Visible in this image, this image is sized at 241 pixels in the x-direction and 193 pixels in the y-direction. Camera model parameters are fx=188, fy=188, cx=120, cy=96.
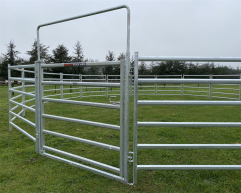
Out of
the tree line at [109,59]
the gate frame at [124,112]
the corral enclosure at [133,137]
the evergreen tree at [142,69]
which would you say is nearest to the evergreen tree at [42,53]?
the tree line at [109,59]

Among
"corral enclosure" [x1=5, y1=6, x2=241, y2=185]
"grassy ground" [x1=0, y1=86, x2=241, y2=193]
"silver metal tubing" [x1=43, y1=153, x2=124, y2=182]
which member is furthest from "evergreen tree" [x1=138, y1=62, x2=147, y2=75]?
"silver metal tubing" [x1=43, y1=153, x2=124, y2=182]

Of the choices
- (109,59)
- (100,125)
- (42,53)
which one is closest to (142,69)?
(109,59)

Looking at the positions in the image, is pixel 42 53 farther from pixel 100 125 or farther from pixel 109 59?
pixel 100 125

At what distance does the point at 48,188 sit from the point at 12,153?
127cm

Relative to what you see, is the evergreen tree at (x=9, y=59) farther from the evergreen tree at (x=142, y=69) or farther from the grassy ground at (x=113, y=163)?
the grassy ground at (x=113, y=163)

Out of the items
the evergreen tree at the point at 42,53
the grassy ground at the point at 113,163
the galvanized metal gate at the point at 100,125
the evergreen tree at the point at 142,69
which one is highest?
the evergreen tree at the point at 42,53

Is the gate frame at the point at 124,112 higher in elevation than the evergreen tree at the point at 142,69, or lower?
lower

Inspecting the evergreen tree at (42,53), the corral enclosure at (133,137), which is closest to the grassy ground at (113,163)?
the corral enclosure at (133,137)

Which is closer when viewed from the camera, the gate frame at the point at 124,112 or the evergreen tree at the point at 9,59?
the gate frame at the point at 124,112

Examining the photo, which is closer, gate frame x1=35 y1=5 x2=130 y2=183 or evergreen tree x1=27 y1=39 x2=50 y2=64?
gate frame x1=35 y1=5 x2=130 y2=183

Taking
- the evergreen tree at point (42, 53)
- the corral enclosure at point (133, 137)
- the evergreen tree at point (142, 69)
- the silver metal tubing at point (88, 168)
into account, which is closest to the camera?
the corral enclosure at point (133, 137)

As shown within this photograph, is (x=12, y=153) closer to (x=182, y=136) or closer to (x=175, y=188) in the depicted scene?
(x=175, y=188)

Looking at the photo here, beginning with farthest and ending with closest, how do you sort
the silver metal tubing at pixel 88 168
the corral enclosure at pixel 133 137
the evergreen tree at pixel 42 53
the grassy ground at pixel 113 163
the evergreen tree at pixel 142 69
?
the evergreen tree at pixel 42 53 → the evergreen tree at pixel 142 69 → the silver metal tubing at pixel 88 168 → the grassy ground at pixel 113 163 → the corral enclosure at pixel 133 137

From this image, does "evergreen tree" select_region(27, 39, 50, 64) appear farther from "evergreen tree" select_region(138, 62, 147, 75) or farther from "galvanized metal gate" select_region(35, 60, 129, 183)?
"galvanized metal gate" select_region(35, 60, 129, 183)
